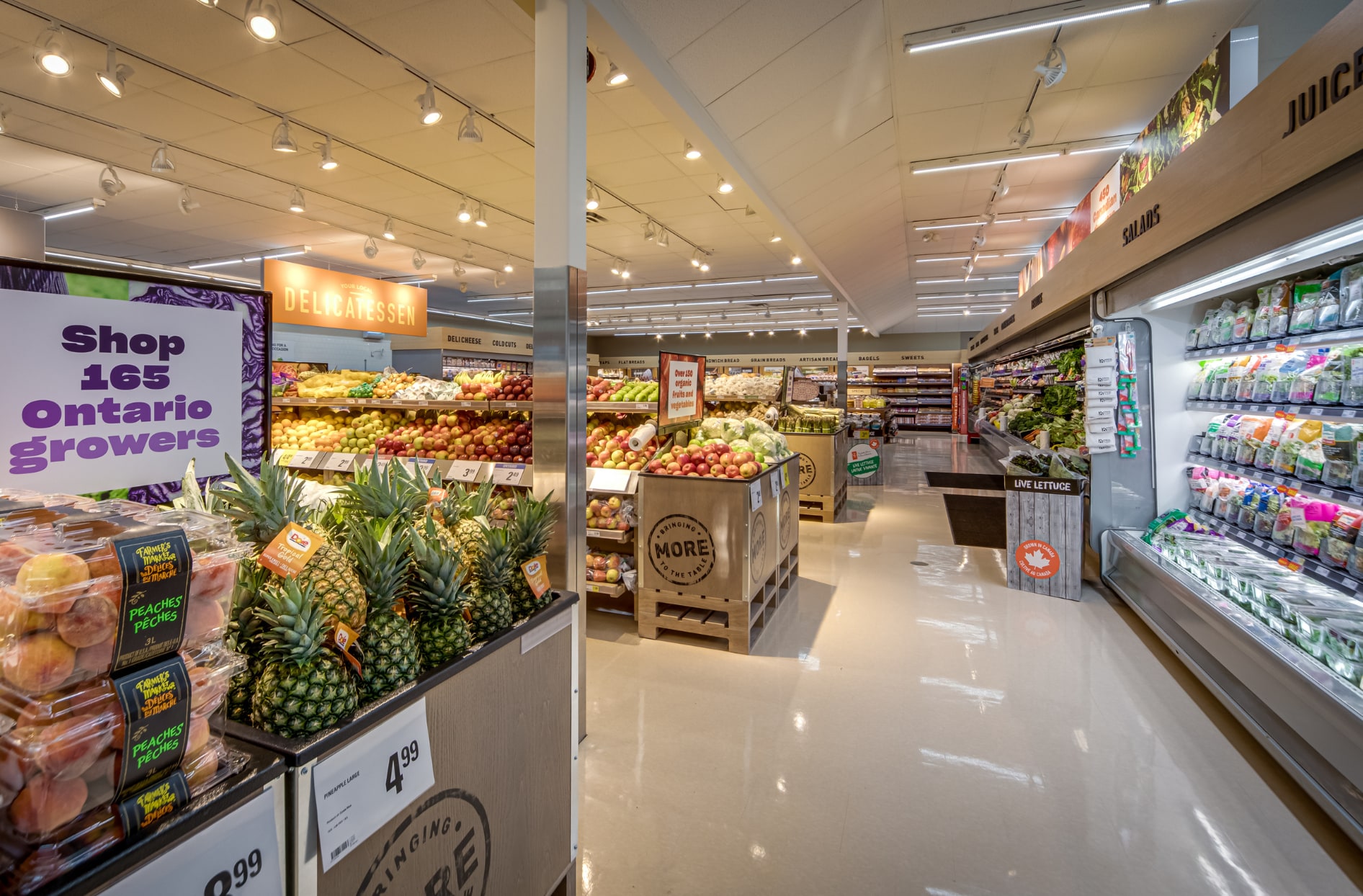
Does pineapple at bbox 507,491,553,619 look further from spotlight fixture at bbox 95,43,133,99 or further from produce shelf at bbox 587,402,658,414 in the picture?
spotlight fixture at bbox 95,43,133,99

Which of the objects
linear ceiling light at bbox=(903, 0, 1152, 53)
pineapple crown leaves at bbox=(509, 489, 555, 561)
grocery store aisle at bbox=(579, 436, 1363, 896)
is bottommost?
grocery store aisle at bbox=(579, 436, 1363, 896)

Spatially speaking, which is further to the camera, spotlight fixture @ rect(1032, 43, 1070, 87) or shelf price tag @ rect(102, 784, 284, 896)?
spotlight fixture @ rect(1032, 43, 1070, 87)

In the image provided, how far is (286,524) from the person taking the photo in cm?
124

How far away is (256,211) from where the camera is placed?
24.5 ft

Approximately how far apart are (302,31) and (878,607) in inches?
209

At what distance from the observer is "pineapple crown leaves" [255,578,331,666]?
95 centimetres

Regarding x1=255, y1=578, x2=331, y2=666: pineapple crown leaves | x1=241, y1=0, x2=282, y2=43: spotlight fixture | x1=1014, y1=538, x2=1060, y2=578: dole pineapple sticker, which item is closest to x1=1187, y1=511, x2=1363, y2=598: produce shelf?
x1=1014, y1=538, x2=1060, y2=578: dole pineapple sticker

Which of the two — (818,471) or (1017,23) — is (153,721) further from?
(818,471)

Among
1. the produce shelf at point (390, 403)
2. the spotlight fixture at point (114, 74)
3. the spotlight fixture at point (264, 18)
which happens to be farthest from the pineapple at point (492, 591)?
the spotlight fixture at point (114, 74)

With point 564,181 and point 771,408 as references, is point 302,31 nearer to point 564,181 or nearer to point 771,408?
point 564,181

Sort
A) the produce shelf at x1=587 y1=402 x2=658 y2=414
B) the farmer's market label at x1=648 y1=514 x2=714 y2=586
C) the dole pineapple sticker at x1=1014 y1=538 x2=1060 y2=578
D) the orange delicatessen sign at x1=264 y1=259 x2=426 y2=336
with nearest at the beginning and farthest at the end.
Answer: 1. the farmer's market label at x1=648 y1=514 x2=714 y2=586
2. the produce shelf at x1=587 y1=402 x2=658 y2=414
3. the dole pineapple sticker at x1=1014 y1=538 x2=1060 y2=578
4. the orange delicatessen sign at x1=264 y1=259 x2=426 y2=336

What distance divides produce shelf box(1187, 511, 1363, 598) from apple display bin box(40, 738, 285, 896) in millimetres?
3945

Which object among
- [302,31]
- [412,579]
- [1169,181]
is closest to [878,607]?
[1169,181]

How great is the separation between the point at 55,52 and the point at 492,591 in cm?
442
